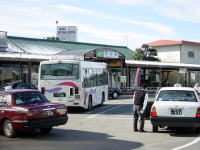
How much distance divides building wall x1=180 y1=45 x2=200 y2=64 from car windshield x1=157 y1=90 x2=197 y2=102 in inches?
2301

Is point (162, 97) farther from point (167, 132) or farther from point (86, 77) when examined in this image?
point (86, 77)

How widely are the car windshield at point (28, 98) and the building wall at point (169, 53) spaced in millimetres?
59183

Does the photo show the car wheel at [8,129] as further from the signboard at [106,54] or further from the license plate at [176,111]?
the signboard at [106,54]

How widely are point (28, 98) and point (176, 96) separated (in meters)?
4.85

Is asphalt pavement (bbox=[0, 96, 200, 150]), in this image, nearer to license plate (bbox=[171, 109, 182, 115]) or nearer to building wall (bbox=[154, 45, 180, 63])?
license plate (bbox=[171, 109, 182, 115])

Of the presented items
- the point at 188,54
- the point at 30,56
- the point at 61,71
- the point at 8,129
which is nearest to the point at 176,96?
the point at 8,129

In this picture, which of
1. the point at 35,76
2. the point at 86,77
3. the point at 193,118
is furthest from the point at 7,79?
the point at 193,118

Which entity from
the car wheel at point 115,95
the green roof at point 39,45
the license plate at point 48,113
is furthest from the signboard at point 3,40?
the license plate at point 48,113

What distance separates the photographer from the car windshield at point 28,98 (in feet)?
38.9

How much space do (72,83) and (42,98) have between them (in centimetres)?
728

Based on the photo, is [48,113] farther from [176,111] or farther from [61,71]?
[61,71]

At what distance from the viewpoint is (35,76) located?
42438 mm

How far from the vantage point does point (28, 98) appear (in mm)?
12195

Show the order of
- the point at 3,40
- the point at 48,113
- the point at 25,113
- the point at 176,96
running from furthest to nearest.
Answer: the point at 3,40 → the point at 176,96 → the point at 48,113 → the point at 25,113
